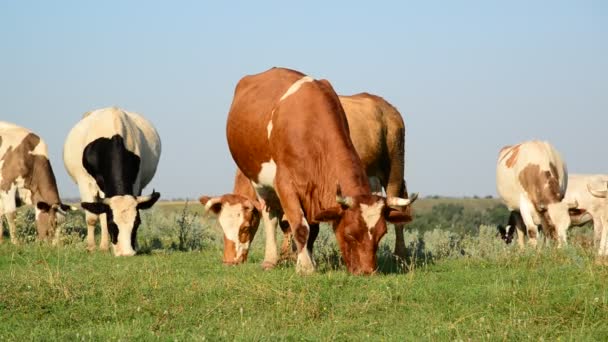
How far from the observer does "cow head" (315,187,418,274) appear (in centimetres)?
1229

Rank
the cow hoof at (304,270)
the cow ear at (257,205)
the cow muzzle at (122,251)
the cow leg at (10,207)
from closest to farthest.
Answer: the cow hoof at (304,270)
the cow ear at (257,205)
the cow muzzle at (122,251)
the cow leg at (10,207)

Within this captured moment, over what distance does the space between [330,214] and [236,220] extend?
3504mm

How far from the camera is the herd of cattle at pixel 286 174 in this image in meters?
12.9

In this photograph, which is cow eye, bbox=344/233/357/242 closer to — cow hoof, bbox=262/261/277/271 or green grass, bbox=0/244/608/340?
green grass, bbox=0/244/608/340

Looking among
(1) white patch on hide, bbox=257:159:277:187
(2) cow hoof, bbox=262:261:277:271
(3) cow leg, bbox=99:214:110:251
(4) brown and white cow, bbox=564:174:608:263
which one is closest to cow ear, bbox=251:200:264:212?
(1) white patch on hide, bbox=257:159:277:187

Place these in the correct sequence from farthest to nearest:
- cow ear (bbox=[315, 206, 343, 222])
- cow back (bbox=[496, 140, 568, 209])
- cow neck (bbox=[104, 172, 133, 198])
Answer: cow back (bbox=[496, 140, 568, 209])
cow neck (bbox=[104, 172, 133, 198])
cow ear (bbox=[315, 206, 343, 222])

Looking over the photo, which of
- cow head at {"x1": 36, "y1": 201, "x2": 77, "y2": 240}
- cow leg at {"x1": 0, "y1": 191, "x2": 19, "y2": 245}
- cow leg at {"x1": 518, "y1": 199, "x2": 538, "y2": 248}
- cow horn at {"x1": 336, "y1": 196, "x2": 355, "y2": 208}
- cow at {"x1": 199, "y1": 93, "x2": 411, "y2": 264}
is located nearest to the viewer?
cow horn at {"x1": 336, "y1": 196, "x2": 355, "y2": 208}

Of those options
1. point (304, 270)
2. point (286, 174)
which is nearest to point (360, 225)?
point (304, 270)

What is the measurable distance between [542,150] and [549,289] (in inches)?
479

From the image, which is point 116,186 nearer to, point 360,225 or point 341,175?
point 341,175

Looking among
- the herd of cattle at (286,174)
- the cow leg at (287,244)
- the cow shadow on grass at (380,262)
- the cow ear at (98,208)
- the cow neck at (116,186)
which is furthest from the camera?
the cow neck at (116,186)

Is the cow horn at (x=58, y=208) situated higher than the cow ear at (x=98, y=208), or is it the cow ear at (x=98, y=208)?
the cow ear at (x=98, y=208)

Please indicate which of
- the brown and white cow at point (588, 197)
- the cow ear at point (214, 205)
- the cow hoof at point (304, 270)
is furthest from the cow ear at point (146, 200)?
the brown and white cow at point (588, 197)

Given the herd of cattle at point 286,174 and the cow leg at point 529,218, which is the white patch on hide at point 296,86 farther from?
the cow leg at point 529,218
